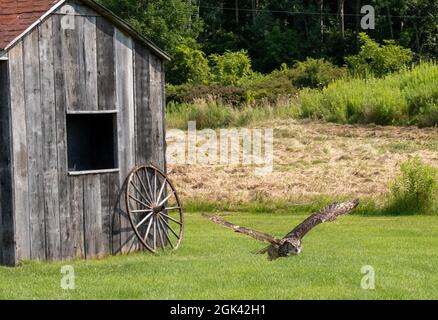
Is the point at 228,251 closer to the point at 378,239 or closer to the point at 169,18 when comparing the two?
the point at 378,239

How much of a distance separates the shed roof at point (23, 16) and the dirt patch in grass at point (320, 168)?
1038 cm

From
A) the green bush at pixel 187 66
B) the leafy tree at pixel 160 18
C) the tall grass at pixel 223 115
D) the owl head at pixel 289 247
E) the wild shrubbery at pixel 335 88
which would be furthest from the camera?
the leafy tree at pixel 160 18

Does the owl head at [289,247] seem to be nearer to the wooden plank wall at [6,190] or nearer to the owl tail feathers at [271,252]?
the owl tail feathers at [271,252]

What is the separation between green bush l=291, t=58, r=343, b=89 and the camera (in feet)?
160

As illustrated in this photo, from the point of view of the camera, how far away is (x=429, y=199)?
25609 mm

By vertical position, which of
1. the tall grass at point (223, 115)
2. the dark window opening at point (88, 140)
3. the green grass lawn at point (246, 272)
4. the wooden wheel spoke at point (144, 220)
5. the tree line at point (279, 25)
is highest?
the tree line at point (279, 25)

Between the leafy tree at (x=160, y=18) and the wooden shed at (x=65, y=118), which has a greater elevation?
the leafy tree at (x=160, y=18)

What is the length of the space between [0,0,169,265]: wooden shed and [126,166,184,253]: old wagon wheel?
7.2 inches

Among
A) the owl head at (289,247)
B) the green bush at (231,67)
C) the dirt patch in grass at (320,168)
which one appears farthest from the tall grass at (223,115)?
the owl head at (289,247)

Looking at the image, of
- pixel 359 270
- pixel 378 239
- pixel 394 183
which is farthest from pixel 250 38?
pixel 359 270

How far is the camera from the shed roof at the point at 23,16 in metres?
16.8

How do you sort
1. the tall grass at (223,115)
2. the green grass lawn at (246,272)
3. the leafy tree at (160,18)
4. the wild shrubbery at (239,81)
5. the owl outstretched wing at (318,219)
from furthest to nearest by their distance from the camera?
1. the leafy tree at (160,18)
2. the wild shrubbery at (239,81)
3. the tall grass at (223,115)
4. the owl outstretched wing at (318,219)
5. the green grass lawn at (246,272)

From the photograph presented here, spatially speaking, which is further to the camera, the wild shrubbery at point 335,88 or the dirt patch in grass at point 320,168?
the wild shrubbery at point 335,88
